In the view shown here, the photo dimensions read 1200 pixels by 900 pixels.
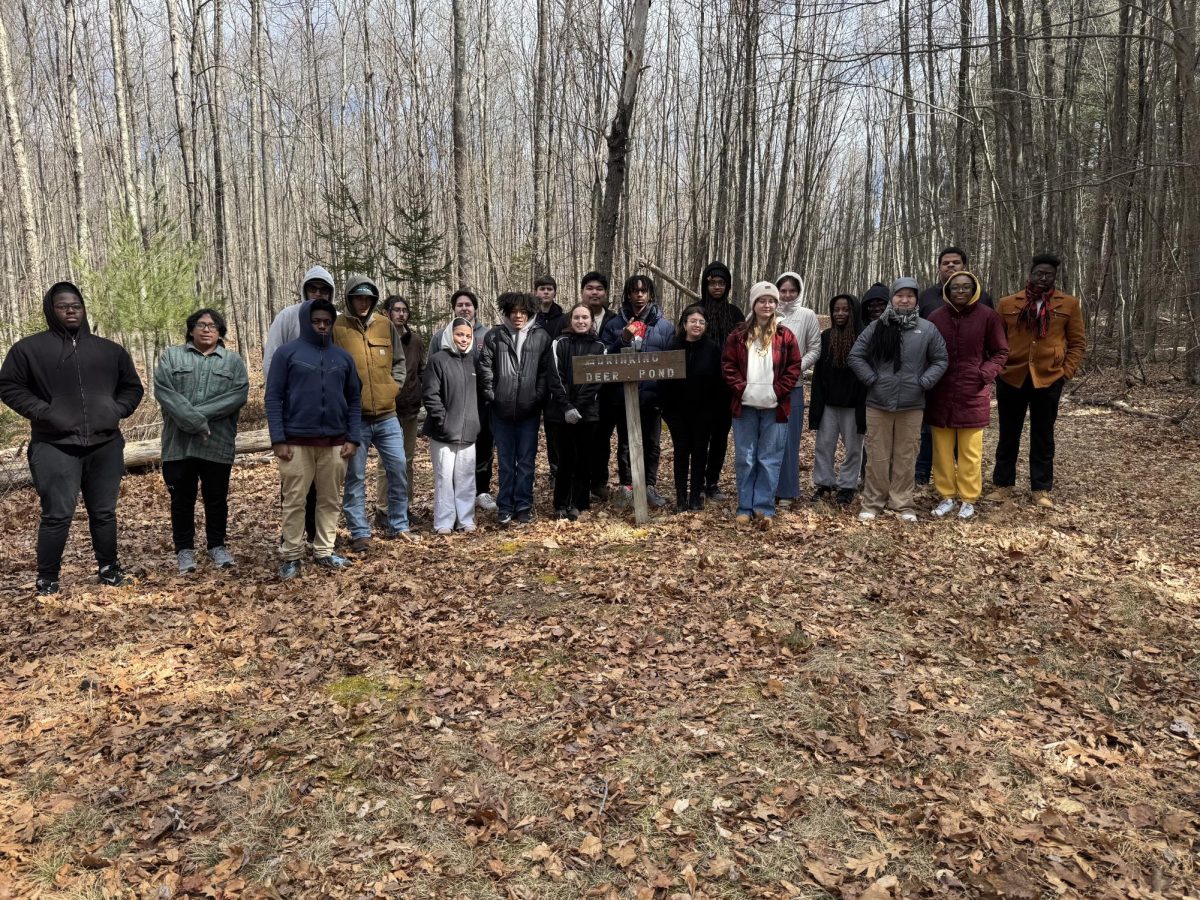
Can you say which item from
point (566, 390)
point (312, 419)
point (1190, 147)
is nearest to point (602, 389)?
point (566, 390)

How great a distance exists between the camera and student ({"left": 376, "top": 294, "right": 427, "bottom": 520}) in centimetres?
698

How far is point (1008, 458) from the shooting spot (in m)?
7.30

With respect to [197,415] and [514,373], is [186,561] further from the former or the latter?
[514,373]

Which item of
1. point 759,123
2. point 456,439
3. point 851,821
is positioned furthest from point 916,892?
point 759,123

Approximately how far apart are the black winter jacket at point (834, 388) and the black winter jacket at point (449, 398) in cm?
336

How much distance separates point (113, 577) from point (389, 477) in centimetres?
233

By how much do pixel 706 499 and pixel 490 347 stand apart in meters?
2.74

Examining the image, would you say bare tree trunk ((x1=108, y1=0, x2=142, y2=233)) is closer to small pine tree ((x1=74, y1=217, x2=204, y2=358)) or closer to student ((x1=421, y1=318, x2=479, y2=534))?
small pine tree ((x1=74, y1=217, x2=204, y2=358))

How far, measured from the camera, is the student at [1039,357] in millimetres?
6746

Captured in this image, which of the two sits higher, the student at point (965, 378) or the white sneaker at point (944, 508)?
the student at point (965, 378)

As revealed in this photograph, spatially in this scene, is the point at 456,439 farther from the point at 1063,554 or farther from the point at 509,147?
the point at 509,147

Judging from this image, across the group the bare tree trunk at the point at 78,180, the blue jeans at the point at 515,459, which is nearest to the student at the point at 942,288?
the blue jeans at the point at 515,459

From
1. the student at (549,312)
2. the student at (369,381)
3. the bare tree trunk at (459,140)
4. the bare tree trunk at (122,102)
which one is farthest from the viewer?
the bare tree trunk at (122,102)

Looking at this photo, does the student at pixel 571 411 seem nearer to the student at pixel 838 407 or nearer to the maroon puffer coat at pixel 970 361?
the student at pixel 838 407
